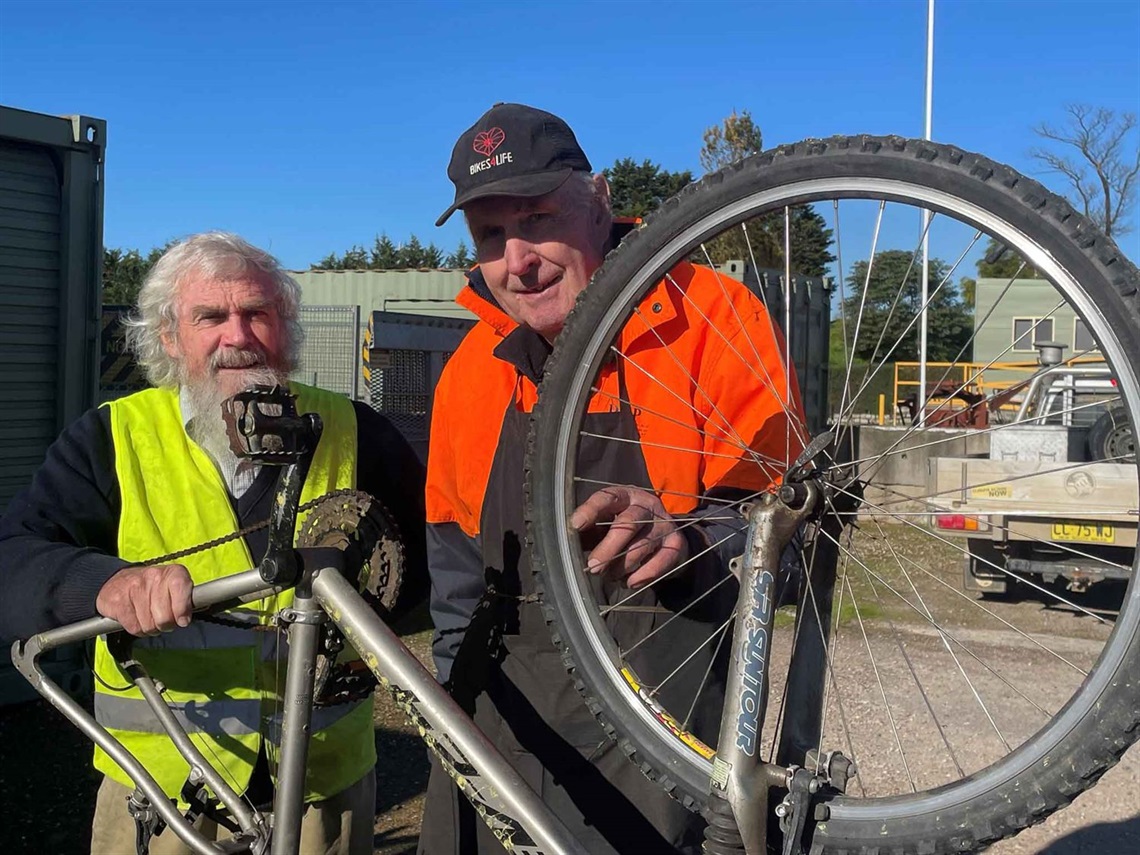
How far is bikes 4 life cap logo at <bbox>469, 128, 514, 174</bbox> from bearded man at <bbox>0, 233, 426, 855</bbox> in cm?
80

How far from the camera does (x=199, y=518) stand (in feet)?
7.76

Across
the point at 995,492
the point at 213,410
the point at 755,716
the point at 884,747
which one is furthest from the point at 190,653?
the point at 995,492

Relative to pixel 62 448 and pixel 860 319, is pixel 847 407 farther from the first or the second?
pixel 62 448

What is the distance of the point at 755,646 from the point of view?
1.35 meters

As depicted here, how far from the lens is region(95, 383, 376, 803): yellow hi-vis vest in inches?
91.0

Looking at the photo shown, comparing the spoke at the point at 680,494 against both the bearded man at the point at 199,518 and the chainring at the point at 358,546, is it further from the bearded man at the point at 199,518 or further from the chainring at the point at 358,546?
the bearded man at the point at 199,518

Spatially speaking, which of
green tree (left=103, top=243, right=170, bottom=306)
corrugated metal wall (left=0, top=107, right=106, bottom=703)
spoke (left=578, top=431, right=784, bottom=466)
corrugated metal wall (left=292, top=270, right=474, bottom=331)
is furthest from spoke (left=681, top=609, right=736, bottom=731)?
green tree (left=103, top=243, right=170, bottom=306)

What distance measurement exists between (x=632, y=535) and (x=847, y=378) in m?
0.47

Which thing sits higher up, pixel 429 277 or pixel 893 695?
pixel 429 277

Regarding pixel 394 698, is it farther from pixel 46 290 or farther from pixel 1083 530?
pixel 1083 530

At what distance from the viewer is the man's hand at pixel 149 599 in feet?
5.69

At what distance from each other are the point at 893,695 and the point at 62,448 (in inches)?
196

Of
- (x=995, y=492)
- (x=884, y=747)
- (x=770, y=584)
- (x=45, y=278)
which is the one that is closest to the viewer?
(x=770, y=584)

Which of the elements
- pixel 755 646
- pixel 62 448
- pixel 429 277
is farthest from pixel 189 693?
pixel 429 277
